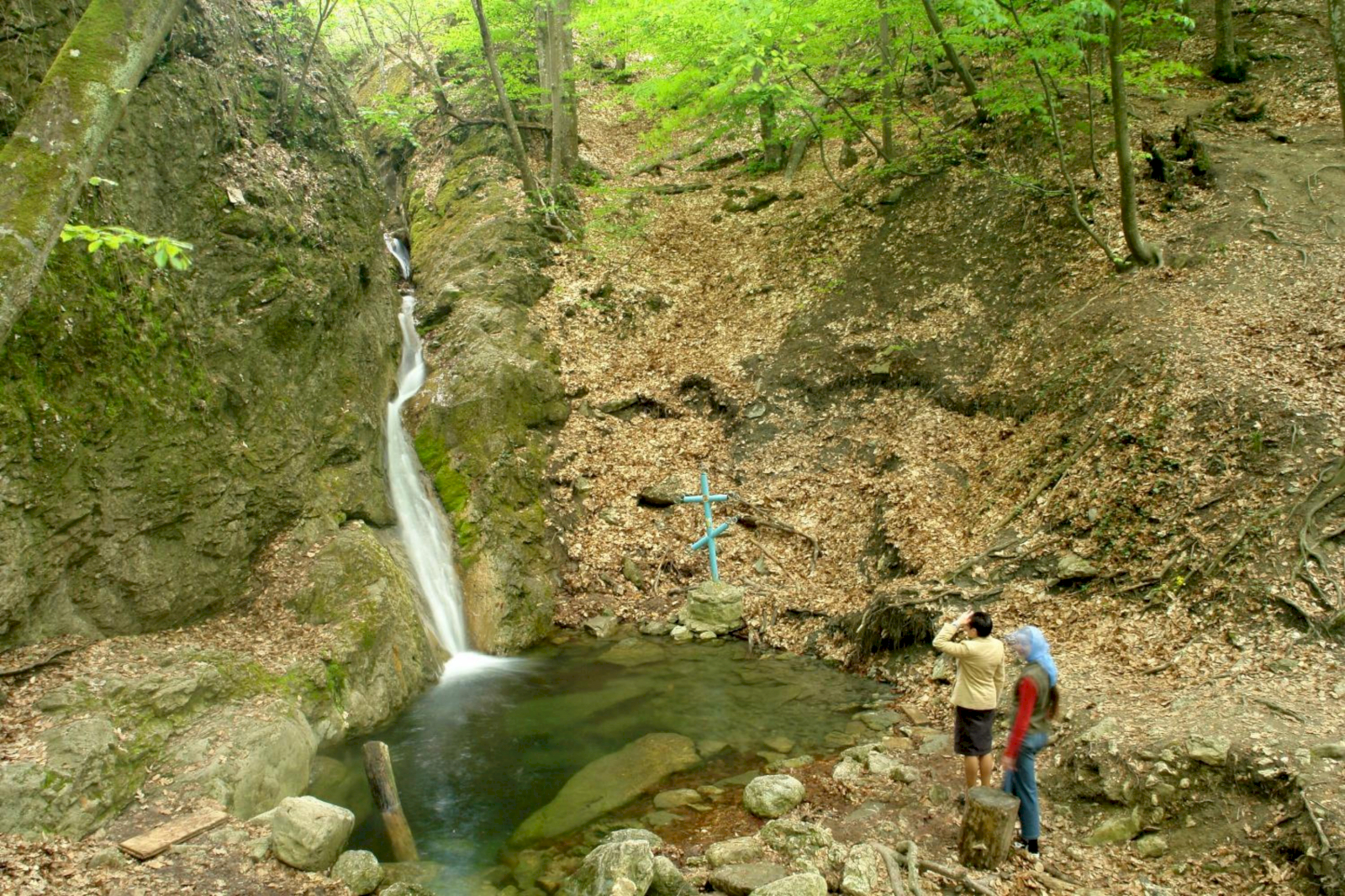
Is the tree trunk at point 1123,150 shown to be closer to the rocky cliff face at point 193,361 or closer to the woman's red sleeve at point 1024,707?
the woman's red sleeve at point 1024,707

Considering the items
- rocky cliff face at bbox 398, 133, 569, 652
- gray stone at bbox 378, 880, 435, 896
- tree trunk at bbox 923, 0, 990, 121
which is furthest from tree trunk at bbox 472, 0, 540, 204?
gray stone at bbox 378, 880, 435, 896

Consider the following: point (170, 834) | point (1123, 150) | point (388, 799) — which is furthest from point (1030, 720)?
point (1123, 150)

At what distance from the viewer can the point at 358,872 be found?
631 centimetres

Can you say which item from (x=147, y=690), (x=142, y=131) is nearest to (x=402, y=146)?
(x=142, y=131)

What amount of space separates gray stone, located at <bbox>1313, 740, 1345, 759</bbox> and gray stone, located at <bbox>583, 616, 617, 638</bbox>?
365 inches

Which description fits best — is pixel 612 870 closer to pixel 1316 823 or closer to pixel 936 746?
pixel 936 746

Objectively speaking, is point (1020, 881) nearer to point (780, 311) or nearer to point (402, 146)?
point (780, 311)

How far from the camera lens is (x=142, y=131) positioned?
9602 millimetres

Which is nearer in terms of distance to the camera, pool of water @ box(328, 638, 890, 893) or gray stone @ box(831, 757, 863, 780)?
gray stone @ box(831, 757, 863, 780)

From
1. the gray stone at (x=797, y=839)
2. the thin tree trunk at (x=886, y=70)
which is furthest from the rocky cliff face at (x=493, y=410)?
the thin tree trunk at (x=886, y=70)

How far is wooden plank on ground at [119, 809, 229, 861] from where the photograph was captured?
5.98 meters

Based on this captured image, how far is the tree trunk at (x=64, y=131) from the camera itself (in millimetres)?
4903

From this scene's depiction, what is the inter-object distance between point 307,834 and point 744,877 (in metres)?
3.54

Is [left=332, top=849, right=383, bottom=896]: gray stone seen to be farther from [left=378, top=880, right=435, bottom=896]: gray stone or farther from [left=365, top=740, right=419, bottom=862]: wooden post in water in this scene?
[left=365, top=740, right=419, bottom=862]: wooden post in water
